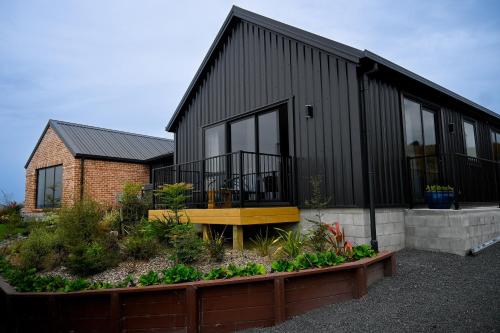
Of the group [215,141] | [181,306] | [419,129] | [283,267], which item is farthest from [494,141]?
[181,306]

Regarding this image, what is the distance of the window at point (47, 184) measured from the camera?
14789 mm

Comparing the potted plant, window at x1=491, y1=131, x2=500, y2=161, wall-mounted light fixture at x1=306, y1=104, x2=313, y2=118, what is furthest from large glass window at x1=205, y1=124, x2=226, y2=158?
window at x1=491, y1=131, x2=500, y2=161

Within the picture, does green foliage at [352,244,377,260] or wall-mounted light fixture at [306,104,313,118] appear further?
wall-mounted light fixture at [306,104,313,118]

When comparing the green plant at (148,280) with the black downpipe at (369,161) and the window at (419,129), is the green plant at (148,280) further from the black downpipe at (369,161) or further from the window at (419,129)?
the window at (419,129)

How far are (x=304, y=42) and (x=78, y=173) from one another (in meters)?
10.3

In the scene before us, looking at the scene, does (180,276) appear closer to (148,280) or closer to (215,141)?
(148,280)

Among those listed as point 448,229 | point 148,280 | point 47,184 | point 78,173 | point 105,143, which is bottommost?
point 148,280

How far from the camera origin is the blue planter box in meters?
6.67

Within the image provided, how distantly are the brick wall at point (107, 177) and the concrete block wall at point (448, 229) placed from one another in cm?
1101

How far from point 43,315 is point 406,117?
7296mm

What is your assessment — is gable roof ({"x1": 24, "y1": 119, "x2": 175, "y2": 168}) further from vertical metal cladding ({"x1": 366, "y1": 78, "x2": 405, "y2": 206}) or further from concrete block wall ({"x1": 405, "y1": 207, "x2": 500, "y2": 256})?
concrete block wall ({"x1": 405, "y1": 207, "x2": 500, "y2": 256})

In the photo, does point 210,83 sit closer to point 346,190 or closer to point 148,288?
point 346,190

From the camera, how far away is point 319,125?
7.02 meters

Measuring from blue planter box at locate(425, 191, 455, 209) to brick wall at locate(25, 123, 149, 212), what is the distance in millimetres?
10836
